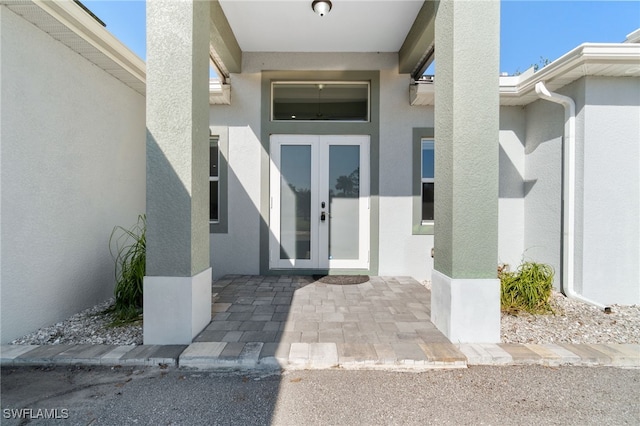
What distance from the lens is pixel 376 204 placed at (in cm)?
507

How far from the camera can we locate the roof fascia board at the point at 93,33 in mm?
2799

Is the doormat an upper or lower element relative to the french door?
lower

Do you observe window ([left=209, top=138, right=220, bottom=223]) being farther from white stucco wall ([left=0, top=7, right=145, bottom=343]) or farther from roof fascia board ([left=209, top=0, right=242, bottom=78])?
white stucco wall ([left=0, top=7, right=145, bottom=343])

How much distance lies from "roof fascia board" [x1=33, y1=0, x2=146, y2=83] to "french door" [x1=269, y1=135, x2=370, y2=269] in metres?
2.13

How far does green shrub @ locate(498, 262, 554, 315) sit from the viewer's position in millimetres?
3455

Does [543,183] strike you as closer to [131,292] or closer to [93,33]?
[131,292]

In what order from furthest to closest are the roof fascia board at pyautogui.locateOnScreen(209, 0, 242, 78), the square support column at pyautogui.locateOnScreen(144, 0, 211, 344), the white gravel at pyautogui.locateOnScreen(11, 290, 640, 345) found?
the roof fascia board at pyautogui.locateOnScreen(209, 0, 242, 78), the white gravel at pyautogui.locateOnScreen(11, 290, 640, 345), the square support column at pyautogui.locateOnScreen(144, 0, 211, 344)

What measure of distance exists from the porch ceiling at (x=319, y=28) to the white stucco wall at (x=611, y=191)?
95.5 inches

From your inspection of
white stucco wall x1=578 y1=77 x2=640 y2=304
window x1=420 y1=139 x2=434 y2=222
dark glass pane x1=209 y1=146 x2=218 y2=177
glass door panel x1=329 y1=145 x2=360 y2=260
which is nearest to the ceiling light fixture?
glass door panel x1=329 y1=145 x2=360 y2=260

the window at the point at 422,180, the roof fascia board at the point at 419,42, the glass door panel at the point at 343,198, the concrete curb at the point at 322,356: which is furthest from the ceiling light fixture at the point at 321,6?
the concrete curb at the point at 322,356

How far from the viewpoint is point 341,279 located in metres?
4.87

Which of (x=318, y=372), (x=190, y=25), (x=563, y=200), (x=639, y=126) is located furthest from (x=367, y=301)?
(x=639, y=126)

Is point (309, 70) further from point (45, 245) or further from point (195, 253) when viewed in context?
point (45, 245)

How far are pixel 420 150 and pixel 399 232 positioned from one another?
143cm
